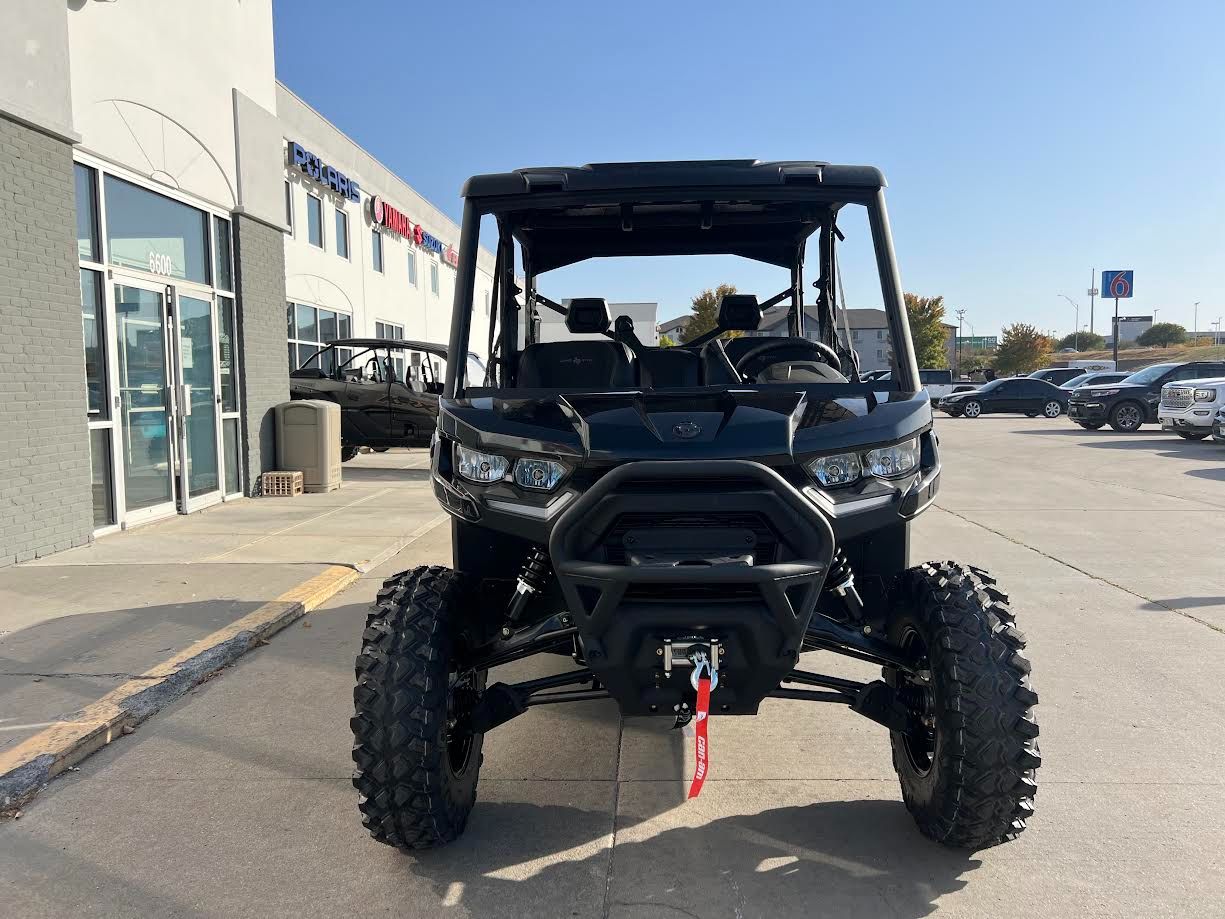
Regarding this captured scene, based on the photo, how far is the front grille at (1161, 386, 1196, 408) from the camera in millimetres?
19438

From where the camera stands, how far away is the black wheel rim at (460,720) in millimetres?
3129

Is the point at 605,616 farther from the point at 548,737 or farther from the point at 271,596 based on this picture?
the point at 271,596

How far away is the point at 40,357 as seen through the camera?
765cm

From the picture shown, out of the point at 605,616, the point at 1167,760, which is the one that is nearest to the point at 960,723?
the point at 605,616

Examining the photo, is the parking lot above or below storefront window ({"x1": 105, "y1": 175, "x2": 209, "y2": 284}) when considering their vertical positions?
below

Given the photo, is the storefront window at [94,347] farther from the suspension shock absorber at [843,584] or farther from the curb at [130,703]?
the suspension shock absorber at [843,584]

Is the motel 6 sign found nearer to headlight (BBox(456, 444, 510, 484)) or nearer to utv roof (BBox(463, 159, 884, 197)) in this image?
utv roof (BBox(463, 159, 884, 197))

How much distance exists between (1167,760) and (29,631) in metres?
5.83

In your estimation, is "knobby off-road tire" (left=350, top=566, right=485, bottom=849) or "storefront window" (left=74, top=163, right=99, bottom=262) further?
"storefront window" (left=74, top=163, right=99, bottom=262)

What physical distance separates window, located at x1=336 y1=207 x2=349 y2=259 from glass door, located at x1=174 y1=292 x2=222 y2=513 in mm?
12014

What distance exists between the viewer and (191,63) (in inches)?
403

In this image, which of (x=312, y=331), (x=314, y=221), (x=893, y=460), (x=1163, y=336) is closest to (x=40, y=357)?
(x=893, y=460)

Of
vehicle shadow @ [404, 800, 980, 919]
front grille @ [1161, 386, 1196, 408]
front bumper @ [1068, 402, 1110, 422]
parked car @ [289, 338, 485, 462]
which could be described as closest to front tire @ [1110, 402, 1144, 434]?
front bumper @ [1068, 402, 1110, 422]

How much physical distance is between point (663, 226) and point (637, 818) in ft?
8.28
